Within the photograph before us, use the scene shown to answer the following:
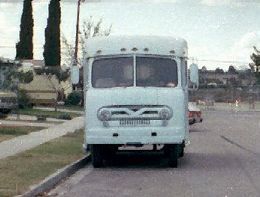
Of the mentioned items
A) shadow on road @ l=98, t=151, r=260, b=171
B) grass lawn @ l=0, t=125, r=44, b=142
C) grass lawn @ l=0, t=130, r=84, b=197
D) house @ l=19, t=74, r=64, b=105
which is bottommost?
shadow on road @ l=98, t=151, r=260, b=171

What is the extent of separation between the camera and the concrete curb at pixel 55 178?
47.6 feet

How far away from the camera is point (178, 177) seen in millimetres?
18000

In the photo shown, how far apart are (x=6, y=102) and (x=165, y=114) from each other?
19.7m

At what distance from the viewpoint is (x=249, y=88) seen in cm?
11412

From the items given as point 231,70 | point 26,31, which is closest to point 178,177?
point 26,31

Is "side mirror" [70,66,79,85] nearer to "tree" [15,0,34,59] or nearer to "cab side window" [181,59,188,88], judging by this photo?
"cab side window" [181,59,188,88]

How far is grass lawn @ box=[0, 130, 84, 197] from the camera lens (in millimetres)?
14812

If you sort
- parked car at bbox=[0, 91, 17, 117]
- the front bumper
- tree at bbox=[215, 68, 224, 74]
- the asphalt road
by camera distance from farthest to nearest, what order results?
tree at bbox=[215, 68, 224, 74], parked car at bbox=[0, 91, 17, 117], the front bumper, the asphalt road

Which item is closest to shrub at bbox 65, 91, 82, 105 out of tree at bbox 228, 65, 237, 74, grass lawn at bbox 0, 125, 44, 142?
grass lawn at bbox 0, 125, 44, 142

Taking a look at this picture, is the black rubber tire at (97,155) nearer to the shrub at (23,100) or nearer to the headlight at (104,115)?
the headlight at (104,115)

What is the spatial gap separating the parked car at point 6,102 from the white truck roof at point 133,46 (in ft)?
58.5

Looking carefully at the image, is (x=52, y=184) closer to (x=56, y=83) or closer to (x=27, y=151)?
(x=27, y=151)

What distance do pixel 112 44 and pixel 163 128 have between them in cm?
243

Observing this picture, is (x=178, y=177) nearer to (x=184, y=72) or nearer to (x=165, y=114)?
(x=165, y=114)
